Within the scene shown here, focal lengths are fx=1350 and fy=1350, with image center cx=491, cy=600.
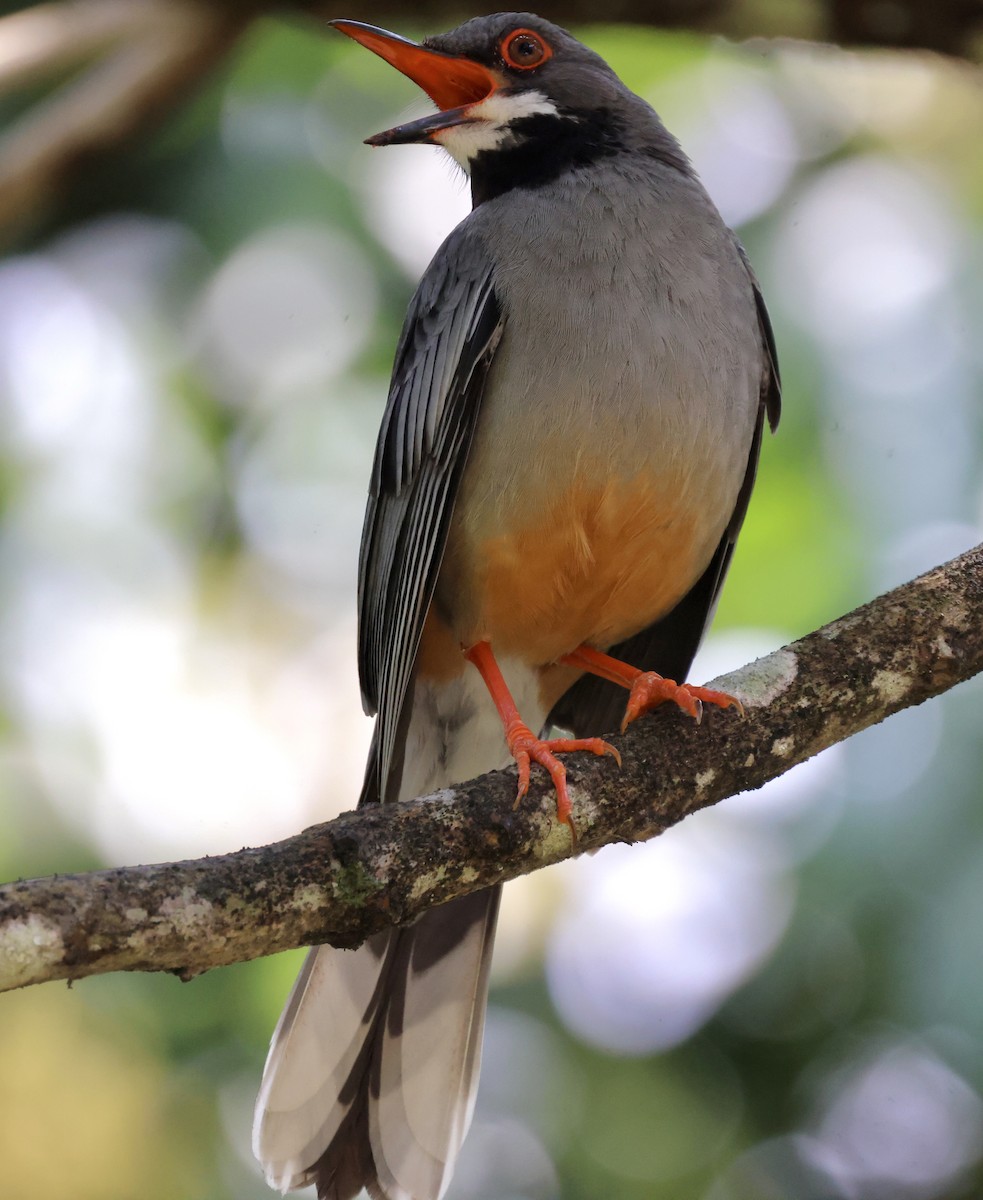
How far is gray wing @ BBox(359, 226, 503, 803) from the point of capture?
12.8 feet

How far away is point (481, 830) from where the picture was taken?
113 inches

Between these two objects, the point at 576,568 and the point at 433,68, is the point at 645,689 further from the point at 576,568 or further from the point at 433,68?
the point at 433,68

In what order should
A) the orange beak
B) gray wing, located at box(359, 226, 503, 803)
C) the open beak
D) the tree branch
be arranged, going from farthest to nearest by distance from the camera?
the orange beak < the open beak < gray wing, located at box(359, 226, 503, 803) < the tree branch

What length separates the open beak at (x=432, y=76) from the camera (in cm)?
433

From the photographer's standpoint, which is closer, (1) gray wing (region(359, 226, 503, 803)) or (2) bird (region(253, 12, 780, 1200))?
(2) bird (region(253, 12, 780, 1200))

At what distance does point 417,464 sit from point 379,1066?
5.80ft

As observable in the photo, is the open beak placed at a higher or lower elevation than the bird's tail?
higher

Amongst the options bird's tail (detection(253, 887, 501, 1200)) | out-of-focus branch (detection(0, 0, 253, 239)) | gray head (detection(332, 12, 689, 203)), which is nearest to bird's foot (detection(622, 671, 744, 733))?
bird's tail (detection(253, 887, 501, 1200))

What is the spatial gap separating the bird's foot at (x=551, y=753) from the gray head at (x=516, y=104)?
1.81 meters

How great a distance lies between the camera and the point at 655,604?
4.14 metres

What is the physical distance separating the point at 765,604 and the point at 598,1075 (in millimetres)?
2266

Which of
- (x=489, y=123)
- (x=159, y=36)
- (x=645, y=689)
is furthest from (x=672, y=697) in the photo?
(x=159, y=36)

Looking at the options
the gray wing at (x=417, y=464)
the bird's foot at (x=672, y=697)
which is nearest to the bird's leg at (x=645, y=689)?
the bird's foot at (x=672, y=697)

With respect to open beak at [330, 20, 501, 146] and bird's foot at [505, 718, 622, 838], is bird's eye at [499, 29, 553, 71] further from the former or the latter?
bird's foot at [505, 718, 622, 838]
